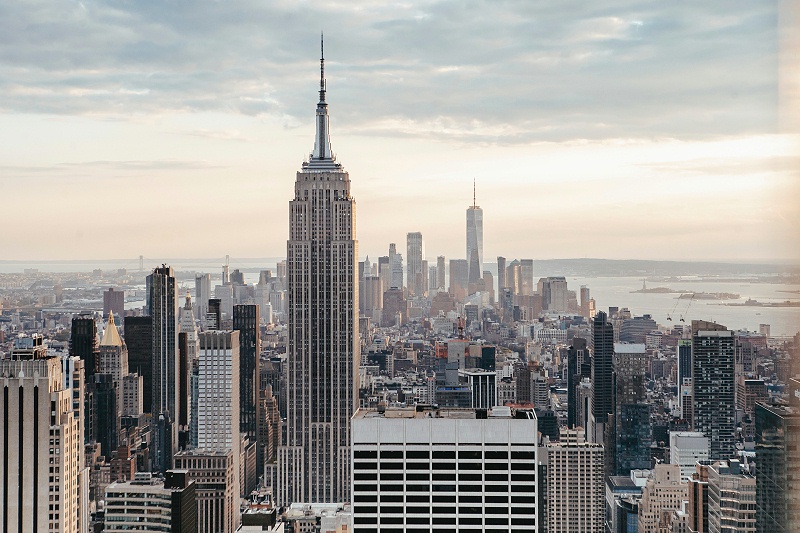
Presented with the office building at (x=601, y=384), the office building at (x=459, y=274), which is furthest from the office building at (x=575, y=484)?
the office building at (x=459, y=274)

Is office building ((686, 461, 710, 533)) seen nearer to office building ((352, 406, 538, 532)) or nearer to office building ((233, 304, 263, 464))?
office building ((352, 406, 538, 532))

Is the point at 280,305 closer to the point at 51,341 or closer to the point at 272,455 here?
the point at 272,455

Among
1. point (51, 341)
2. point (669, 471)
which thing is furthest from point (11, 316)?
point (669, 471)

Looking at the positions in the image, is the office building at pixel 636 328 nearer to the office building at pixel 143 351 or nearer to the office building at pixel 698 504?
the office building at pixel 698 504

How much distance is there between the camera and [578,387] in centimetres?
1321

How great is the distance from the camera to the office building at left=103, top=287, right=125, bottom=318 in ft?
28.2

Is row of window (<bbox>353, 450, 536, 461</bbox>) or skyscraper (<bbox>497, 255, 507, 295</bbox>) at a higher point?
skyscraper (<bbox>497, 255, 507, 295</bbox>)

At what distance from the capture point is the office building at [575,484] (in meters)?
9.50

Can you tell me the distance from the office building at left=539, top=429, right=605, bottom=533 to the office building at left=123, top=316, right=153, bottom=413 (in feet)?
17.9

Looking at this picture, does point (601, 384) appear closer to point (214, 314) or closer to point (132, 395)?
point (214, 314)

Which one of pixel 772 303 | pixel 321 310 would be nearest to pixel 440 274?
pixel 321 310

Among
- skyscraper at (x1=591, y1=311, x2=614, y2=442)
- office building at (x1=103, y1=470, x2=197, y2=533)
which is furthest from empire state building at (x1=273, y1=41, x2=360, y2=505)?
office building at (x1=103, y1=470, x2=197, y2=533)

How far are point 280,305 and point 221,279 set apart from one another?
21.8 ft

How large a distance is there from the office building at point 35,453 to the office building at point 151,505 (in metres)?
1.96
